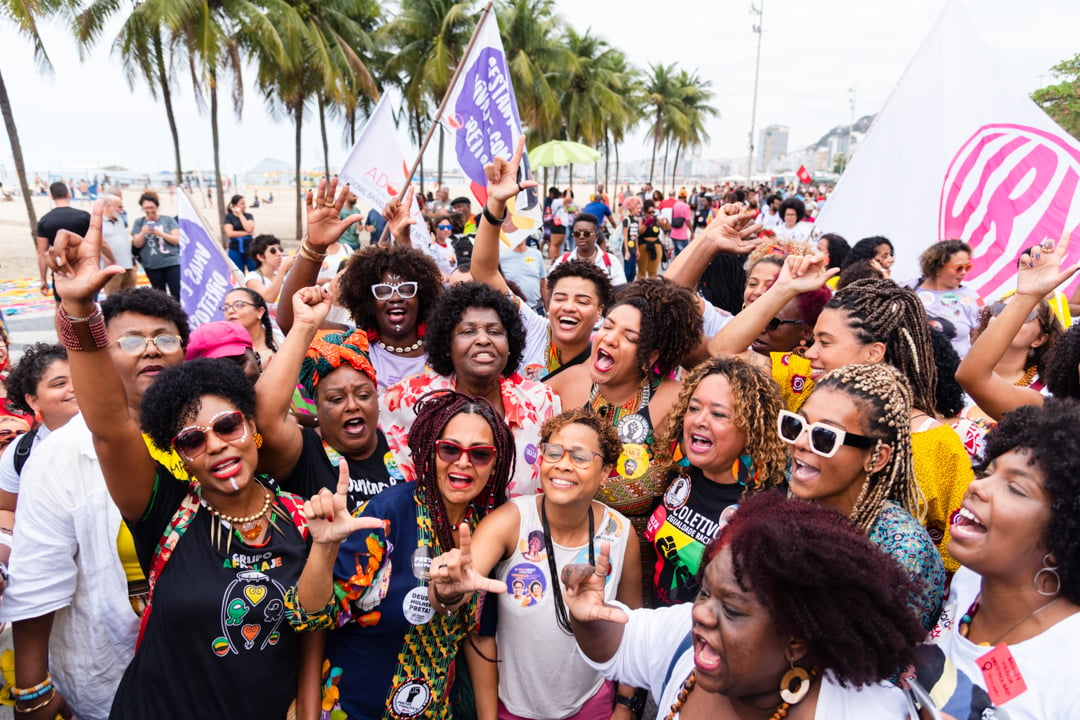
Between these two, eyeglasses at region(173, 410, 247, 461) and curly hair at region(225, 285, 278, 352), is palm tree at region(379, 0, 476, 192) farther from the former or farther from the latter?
eyeglasses at region(173, 410, 247, 461)

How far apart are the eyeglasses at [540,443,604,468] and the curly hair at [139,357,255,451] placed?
1.10 m

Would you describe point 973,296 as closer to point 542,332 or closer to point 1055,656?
point 542,332

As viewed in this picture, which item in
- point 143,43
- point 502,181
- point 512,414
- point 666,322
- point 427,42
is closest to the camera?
point 512,414

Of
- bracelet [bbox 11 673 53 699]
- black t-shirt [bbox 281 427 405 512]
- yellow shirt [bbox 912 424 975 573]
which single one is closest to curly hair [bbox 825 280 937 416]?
yellow shirt [bbox 912 424 975 573]

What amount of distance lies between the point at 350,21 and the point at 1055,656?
87.7 feet

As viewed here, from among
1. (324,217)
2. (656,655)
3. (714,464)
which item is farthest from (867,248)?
(656,655)

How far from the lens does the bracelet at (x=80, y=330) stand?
6.42 feet

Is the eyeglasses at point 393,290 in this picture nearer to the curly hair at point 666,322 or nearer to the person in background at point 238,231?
the curly hair at point 666,322

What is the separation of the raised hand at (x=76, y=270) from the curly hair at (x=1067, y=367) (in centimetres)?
379

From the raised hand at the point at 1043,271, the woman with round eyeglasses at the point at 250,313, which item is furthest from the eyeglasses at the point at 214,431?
the raised hand at the point at 1043,271

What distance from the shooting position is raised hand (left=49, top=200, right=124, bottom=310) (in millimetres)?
1960

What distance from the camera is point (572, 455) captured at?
2.50m

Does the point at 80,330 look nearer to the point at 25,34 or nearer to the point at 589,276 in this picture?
the point at 589,276

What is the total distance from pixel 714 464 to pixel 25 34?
15.8 metres
